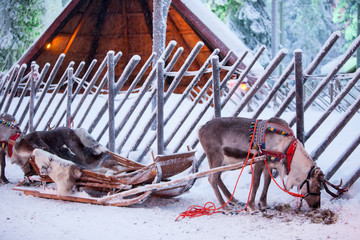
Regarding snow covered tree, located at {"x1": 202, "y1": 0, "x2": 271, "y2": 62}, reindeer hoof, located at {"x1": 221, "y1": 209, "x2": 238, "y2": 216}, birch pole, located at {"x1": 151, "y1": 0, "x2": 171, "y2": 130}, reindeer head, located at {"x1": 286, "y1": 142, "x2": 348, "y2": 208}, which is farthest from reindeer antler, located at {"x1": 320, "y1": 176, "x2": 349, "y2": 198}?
snow covered tree, located at {"x1": 202, "y1": 0, "x2": 271, "y2": 62}

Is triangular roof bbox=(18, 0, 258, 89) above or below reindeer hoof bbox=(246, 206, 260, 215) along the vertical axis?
below

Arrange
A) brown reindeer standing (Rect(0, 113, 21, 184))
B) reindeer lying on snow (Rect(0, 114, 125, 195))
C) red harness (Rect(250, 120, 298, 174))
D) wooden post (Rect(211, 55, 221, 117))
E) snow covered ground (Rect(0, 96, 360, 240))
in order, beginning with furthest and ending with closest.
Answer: brown reindeer standing (Rect(0, 113, 21, 184)), wooden post (Rect(211, 55, 221, 117)), reindeer lying on snow (Rect(0, 114, 125, 195)), red harness (Rect(250, 120, 298, 174)), snow covered ground (Rect(0, 96, 360, 240))

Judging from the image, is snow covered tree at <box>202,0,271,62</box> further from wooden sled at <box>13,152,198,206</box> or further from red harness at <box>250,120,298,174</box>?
red harness at <box>250,120,298,174</box>

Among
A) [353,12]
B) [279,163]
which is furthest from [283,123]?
[353,12]

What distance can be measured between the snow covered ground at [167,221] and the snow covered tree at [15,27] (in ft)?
64.2

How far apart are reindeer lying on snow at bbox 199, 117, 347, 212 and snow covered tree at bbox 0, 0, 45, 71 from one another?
2069cm

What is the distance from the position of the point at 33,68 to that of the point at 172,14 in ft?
21.2

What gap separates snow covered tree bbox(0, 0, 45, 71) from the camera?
22.6 m

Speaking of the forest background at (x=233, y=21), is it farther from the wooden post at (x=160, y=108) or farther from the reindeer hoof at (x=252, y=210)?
the reindeer hoof at (x=252, y=210)

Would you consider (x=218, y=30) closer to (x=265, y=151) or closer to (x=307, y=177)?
(x=265, y=151)

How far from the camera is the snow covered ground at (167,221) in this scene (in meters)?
3.76

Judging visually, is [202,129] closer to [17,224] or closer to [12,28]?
[17,224]

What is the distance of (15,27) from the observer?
23.3 m

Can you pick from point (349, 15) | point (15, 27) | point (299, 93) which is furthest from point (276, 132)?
point (15, 27)
